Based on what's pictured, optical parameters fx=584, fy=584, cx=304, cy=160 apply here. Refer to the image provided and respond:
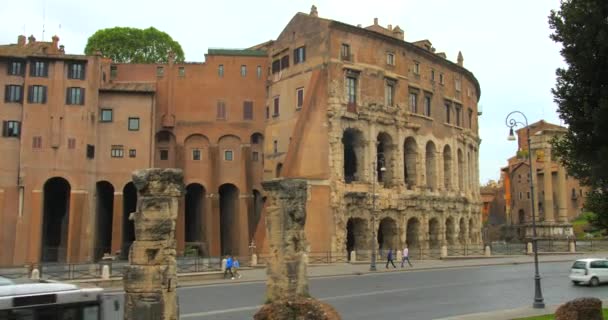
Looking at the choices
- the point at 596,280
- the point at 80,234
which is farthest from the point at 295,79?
the point at 596,280

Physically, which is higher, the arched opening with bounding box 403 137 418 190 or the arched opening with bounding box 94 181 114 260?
the arched opening with bounding box 403 137 418 190

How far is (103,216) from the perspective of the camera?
4747 centimetres

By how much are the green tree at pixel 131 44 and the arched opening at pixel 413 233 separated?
28480mm

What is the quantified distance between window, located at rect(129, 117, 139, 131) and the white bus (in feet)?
120

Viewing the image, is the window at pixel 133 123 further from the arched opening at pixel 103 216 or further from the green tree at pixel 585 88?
the green tree at pixel 585 88

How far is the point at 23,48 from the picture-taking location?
155 feet

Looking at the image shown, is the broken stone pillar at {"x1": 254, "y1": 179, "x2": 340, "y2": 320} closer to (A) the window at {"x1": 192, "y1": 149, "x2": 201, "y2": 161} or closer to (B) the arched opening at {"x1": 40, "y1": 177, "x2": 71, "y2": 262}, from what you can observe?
(B) the arched opening at {"x1": 40, "y1": 177, "x2": 71, "y2": 262}

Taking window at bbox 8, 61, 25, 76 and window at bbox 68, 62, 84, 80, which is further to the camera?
window at bbox 68, 62, 84, 80

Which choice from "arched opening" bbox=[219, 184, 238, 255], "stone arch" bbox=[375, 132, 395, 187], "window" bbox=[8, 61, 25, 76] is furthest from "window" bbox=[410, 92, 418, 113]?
"window" bbox=[8, 61, 25, 76]

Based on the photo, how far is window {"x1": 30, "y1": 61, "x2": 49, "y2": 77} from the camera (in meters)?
42.3

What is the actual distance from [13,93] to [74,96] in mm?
4222

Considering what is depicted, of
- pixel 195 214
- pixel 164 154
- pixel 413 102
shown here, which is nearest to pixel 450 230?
pixel 413 102

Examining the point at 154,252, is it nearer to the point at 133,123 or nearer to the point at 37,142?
the point at 37,142

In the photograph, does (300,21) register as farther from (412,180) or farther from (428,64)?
(412,180)
